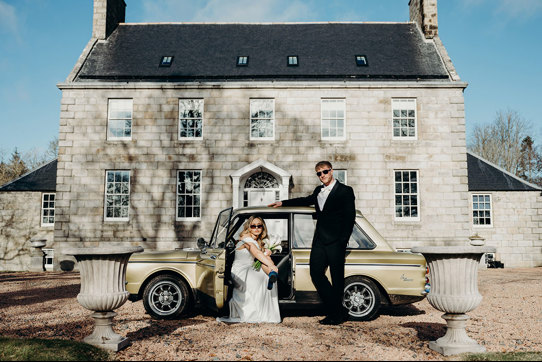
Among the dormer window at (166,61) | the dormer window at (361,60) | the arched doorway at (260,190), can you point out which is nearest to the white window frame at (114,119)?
the dormer window at (166,61)

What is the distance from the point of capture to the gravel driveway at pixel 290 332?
16.1 ft

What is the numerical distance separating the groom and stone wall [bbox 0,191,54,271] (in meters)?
19.5

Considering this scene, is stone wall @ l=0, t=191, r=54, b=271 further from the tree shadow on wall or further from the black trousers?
the black trousers

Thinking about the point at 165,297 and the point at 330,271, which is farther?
the point at 165,297

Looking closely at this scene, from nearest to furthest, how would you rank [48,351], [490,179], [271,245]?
[48,351] → [271,245] → [490,179]

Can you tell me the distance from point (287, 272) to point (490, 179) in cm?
1781

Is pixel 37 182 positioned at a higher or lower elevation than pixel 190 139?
lower

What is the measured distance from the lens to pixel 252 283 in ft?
21.9

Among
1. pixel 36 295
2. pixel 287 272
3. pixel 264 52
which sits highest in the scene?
pixel 264 52

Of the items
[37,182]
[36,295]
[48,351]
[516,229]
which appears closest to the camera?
[48,351]

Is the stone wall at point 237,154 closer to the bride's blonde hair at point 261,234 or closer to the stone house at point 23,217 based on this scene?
the stone house at point 23,217

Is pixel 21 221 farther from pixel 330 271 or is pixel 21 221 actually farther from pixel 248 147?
pixel 330 271

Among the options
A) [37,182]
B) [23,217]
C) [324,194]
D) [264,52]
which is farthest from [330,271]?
[23,217]

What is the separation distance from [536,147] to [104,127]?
40566 millimetres
